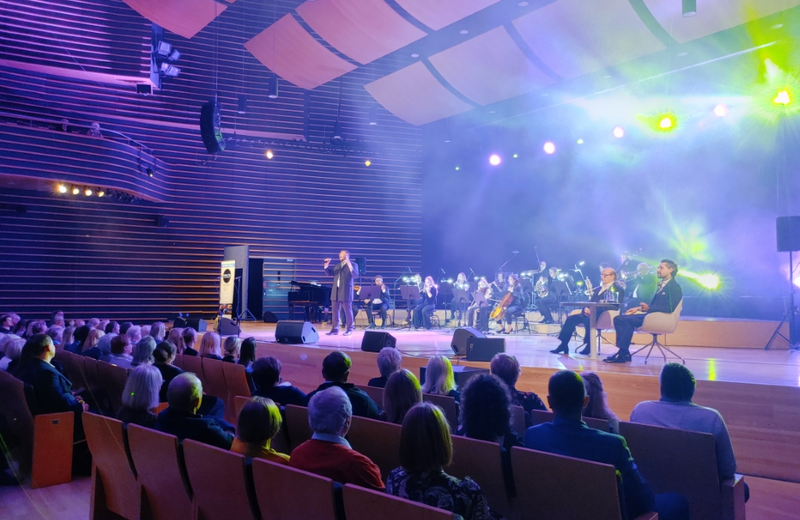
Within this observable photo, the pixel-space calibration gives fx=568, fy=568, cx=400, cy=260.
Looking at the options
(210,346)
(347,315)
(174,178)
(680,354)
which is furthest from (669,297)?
(174,178)

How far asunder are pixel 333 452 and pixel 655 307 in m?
5.03

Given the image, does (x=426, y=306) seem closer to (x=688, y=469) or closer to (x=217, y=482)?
(x=688, y=469)

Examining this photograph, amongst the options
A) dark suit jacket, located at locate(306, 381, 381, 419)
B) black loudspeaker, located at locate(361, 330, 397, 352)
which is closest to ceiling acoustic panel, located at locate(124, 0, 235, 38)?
black loudspeaker, located at locate(361, 330, 397, 352)

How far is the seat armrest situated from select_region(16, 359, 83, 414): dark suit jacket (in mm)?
4230

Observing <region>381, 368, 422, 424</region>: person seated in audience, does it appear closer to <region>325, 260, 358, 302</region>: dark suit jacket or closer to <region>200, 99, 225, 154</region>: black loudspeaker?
<region>325, 260, 358, 302</region>: dark suit jacket

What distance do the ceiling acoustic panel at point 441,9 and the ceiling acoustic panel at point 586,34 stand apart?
2.88ft

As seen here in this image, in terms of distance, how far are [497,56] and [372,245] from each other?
643 centimetres

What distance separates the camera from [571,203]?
13516 mm

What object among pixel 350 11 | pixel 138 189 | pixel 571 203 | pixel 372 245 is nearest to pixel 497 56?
pixel 350 11

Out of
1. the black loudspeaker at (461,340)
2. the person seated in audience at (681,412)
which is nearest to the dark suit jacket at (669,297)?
the black loudspeaker at (461,340)

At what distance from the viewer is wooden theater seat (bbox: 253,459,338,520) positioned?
186 centimetres

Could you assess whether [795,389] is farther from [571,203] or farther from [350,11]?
[571,203]

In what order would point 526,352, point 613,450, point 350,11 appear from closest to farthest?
point 613,450
point 526,352
point 350,11

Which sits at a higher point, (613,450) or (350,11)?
(350,11)
